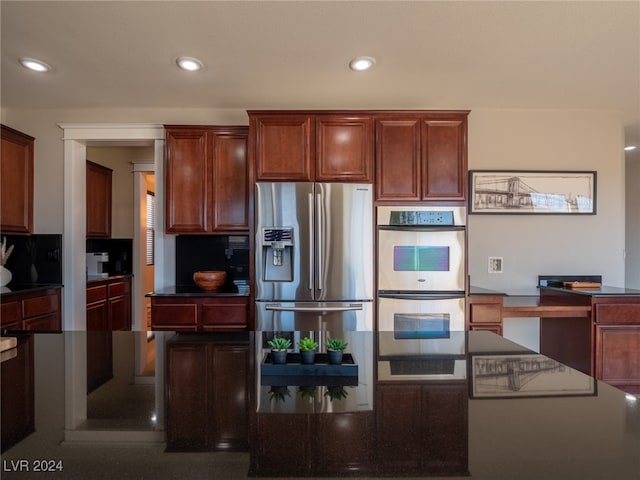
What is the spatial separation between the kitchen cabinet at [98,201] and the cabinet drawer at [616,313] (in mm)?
4999

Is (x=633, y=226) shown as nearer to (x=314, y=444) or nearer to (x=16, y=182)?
(x=314, y=444)

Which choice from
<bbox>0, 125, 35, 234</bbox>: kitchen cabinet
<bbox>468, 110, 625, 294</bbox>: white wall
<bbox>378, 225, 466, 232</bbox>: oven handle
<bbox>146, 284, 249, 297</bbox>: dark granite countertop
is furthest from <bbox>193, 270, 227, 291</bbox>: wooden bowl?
<bbox>468, 110, 625, 294</bbox>: white wall

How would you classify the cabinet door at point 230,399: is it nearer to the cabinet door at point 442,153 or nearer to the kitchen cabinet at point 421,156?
the kitchen cabinet at point 421,156

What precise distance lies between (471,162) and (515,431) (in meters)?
3.15

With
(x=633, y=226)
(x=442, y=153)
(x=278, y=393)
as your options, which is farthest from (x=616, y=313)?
(x=633, y=226)

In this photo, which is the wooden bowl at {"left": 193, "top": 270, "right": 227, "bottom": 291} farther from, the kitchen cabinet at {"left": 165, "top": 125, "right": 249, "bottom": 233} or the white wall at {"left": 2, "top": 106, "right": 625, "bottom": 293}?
the white wall at {"left": 2, "top": 106, "right": 625, "bottom": 293}

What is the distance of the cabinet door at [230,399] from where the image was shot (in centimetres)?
65

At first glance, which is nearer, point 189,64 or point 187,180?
point 189,64

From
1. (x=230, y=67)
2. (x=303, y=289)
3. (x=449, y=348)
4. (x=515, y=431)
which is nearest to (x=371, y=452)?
(x=515, y=431)

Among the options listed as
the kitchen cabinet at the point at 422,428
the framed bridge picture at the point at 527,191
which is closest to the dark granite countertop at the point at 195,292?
the kitchen cabinet at the point at 422,428

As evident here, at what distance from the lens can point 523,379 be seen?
0.93 m

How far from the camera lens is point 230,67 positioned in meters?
2.56

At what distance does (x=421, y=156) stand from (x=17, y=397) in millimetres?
2657

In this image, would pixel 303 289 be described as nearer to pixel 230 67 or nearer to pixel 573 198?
pixel 230 67
